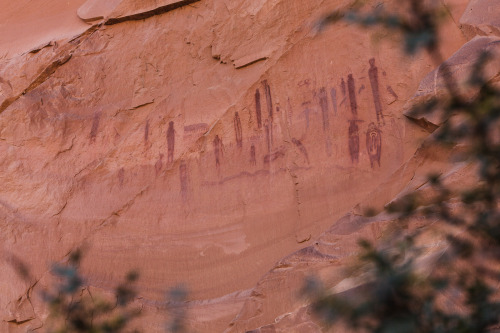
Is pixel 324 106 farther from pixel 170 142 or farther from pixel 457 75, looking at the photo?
pixel 170 142

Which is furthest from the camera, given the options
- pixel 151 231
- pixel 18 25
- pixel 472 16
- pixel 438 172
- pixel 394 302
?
pixel 18 25

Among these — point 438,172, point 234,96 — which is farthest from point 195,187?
point 438,172

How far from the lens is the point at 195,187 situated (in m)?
4.63

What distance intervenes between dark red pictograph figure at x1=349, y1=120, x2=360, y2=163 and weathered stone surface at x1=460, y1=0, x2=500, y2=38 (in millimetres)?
989

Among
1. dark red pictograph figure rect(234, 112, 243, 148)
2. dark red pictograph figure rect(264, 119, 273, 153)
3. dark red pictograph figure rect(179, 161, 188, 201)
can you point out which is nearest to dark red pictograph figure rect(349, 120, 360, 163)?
dark red pictograph figure rect(264, 119, 273, 153)

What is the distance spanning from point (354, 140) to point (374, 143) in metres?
0.15

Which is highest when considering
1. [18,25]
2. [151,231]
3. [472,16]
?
[18,25]

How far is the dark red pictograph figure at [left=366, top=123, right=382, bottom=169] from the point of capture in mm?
4219

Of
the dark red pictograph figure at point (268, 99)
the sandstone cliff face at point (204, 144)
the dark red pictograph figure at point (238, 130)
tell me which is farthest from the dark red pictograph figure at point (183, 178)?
the dark red pictograph figure at point (268, 99)

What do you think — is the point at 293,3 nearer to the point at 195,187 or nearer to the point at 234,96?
the point at 234,96

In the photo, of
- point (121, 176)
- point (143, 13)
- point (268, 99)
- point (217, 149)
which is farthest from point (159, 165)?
point (143, 13)

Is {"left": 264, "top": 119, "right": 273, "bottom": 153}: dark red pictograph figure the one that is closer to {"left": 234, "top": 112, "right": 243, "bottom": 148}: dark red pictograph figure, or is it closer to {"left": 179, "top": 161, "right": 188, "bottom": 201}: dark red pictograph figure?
{"left": 234, "top": 112, "right": 243, "bottom": 148}: dark red pictograph figure

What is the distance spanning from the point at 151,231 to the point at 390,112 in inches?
79.2

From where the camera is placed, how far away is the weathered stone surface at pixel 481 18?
393 cm
